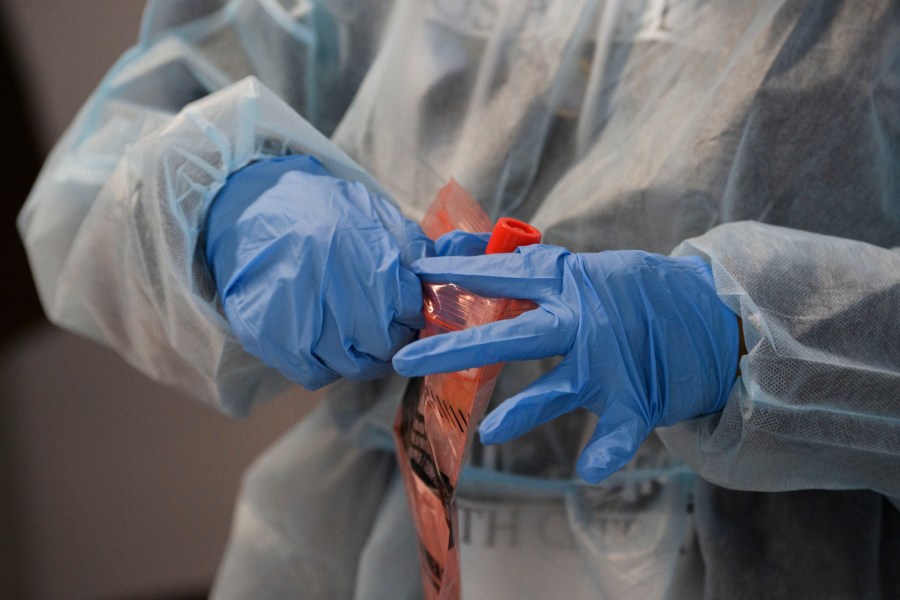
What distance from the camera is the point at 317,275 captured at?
0.60 metres

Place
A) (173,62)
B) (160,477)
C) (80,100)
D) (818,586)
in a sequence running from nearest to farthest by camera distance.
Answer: (818,586), (173,62), (80,100), (160,477)

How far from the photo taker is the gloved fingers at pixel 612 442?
521mm

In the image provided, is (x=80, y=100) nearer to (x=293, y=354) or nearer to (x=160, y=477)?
(x=160, y=477)

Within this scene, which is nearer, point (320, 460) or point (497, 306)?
point (497, 306)

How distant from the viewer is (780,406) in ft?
1.84

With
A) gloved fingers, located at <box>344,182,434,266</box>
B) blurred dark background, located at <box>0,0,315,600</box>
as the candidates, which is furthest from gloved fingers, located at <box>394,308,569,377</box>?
blurred dark background, located at <box>0,0,315,600</box>

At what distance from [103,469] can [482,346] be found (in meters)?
1.20

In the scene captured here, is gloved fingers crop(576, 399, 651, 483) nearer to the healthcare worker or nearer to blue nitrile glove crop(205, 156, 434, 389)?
the healthcare worker

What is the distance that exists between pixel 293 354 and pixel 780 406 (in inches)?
13.8

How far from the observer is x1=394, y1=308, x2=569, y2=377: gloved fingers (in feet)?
1.69

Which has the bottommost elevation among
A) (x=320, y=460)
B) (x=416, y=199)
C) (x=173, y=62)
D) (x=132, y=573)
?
(x=132, y=573)

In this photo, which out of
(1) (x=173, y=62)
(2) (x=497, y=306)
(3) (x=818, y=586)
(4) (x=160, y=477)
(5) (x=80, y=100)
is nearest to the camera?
(2) (x=497, y=306)

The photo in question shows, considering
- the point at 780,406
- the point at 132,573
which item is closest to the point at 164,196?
the point at 780,406

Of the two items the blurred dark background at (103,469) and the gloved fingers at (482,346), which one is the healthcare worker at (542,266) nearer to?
the gloved fingers at (482,346)
